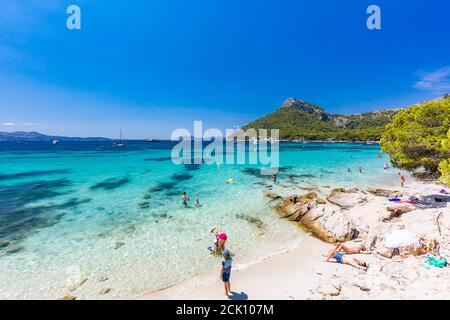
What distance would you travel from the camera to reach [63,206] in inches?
871

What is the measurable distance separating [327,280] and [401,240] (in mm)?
4947

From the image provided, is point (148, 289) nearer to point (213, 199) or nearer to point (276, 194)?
point (213, 199)

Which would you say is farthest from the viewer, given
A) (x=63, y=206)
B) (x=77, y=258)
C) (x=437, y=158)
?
(x=63, y=206)

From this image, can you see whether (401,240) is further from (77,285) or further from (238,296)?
(77,285)

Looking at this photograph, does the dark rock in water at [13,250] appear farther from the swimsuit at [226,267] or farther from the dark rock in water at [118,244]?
the swimsuit at [226,267]

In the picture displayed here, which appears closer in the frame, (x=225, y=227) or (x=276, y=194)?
(x=225, y=227)

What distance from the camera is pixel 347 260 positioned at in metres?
10.5

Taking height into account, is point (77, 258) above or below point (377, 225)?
below

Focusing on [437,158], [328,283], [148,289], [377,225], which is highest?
[437,158]

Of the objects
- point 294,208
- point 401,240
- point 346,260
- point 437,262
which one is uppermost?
point 401,240

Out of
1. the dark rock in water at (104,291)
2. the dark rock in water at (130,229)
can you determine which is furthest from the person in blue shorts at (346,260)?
the dark rock in water at (130,229)

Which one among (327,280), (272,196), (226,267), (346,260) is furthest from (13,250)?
(272,196)

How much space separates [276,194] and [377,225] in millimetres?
12456
